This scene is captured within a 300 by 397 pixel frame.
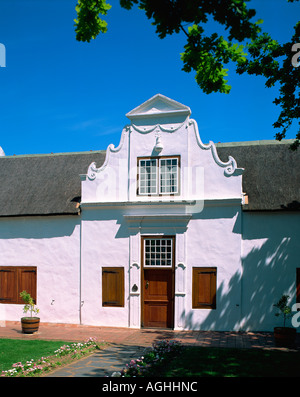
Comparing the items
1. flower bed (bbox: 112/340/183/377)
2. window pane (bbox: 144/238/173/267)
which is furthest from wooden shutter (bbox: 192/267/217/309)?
flower bed (bbox: 112/340/183/377)

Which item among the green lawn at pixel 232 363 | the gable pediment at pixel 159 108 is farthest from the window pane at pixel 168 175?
the green lawn at pixel 232 363

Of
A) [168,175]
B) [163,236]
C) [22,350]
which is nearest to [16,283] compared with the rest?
[22,350]

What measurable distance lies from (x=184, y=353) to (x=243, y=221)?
Answer: 538 cm

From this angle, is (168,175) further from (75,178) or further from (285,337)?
(285,337)

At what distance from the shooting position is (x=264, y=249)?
13.7 m

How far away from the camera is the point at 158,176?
1472 centimetres

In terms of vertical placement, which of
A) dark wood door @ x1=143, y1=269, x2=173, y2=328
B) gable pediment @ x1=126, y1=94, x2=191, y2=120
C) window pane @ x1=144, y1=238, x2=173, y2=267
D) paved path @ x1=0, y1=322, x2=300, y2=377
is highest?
gable pediment @ x1=126, y1=94, x2=191, y2=120

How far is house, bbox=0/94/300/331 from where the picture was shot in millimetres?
13742

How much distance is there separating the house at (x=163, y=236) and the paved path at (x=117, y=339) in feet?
1.67

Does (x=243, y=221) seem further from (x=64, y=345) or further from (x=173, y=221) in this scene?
(x=64, y=345)

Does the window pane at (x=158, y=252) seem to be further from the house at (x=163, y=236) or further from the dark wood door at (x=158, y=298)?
the dark wood door at (x=158, y=298)

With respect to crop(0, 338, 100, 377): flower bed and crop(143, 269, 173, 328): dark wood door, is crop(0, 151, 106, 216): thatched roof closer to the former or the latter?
crop(143, 269, 173, 328): dark wood door

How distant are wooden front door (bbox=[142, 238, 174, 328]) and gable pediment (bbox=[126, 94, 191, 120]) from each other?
469 cm
